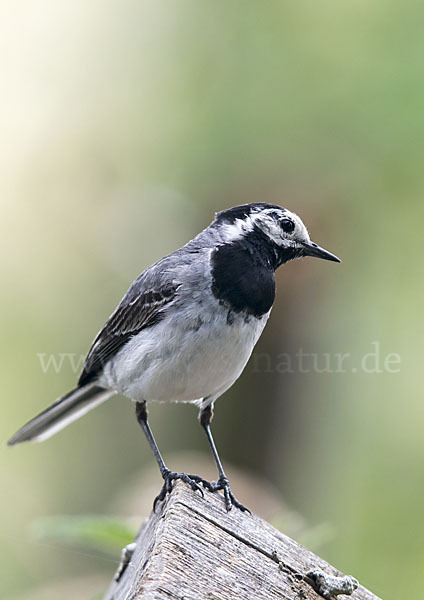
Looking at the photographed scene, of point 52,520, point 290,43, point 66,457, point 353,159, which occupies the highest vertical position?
point 290,43

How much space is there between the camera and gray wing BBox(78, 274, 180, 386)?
14.2 feet

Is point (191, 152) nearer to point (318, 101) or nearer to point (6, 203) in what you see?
point (318, 101)

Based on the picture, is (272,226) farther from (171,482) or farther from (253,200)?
(253,200)

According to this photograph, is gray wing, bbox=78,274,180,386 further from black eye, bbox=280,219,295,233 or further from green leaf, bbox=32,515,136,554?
green leaf, bbox=32,515,136,554

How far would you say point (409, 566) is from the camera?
6023 mm

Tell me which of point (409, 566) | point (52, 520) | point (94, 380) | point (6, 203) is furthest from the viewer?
point (6, 203)

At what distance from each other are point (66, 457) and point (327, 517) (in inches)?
161

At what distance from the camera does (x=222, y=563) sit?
92.3 inches

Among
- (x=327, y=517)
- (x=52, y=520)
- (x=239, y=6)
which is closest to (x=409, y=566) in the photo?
(x=327, y=517)

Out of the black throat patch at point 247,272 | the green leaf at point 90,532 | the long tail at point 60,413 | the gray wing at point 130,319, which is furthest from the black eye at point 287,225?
the green leaf at point 90,532

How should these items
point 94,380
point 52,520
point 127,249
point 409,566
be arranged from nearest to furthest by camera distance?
1. point 52,520
2. point 94,380
3. point 409,566
4. point 127,249

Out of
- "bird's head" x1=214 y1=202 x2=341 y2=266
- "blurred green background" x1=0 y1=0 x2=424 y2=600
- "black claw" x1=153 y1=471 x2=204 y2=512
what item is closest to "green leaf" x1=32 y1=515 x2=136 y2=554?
"black claw" x1=153 y1=471 x2=204 y2=512

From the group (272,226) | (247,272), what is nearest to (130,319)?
(247,272)

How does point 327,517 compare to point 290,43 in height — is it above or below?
below
